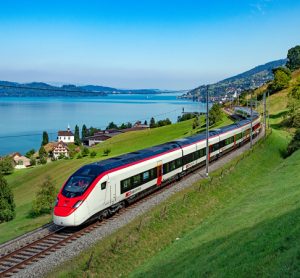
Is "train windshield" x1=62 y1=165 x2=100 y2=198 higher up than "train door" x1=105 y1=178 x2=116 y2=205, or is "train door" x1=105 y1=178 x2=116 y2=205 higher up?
"train windshield" x1=62 y1=165 x2=100 y2=198

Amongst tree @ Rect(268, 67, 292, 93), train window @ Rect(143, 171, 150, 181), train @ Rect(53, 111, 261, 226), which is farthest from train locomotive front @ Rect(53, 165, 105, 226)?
tree @ Rect(268, 67, 292, 93)

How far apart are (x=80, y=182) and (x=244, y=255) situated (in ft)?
35.2

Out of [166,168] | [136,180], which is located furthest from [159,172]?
[136,180]

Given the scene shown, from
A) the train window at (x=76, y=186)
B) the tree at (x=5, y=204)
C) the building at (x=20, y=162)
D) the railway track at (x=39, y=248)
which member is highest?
the train window at (x=76, y=186)

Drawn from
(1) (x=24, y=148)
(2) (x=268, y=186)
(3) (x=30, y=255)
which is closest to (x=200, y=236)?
(3) (x=30, y=255)

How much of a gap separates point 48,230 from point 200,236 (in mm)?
8415

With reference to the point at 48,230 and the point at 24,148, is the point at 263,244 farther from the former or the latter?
the point at 24,148

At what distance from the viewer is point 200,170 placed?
35781mm

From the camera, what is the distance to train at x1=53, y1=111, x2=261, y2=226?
65.1 ft

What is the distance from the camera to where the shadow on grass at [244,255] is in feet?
35.5

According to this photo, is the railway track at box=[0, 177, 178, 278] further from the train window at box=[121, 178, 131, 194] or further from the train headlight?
the train window at box=[121, 178, 131, 194]

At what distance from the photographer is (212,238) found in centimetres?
1722

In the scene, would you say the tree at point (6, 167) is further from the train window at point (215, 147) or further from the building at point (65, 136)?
the building at point (65, 136)

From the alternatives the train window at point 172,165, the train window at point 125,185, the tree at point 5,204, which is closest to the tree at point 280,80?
the tree at point 5,204
